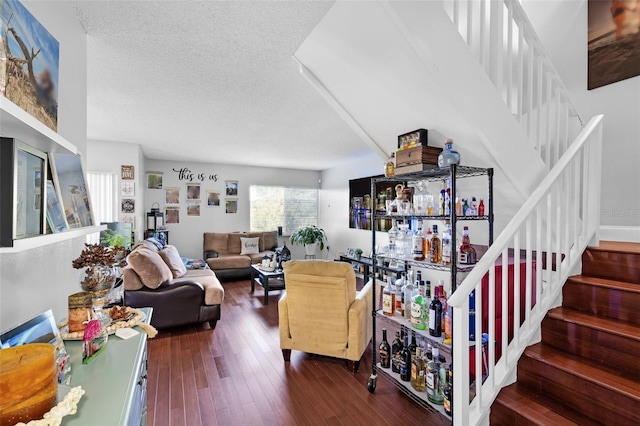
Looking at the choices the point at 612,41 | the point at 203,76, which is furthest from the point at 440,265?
the point at 203,76

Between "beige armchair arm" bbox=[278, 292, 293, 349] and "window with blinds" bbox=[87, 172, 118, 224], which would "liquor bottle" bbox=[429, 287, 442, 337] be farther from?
"window with blinds" bbox=[87, 172, 118, 224]

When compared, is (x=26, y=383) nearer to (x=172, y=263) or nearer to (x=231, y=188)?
(x=172, y=263)

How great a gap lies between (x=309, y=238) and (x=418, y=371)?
199 inches

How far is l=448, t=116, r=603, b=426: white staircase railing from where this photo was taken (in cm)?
152

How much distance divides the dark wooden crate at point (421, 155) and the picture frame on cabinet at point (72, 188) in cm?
199

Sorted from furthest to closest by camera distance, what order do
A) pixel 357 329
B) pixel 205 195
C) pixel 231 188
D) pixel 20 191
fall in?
pixel 231 188, pixel 205 195, pixel 357 329, pixel 20 191

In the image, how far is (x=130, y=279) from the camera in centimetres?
330

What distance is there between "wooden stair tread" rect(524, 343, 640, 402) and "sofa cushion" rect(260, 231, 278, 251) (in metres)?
5.79

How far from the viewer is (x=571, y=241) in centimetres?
209

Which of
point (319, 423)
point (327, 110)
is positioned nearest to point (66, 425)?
point (319, 423)

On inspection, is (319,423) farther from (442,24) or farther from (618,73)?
(618,73)

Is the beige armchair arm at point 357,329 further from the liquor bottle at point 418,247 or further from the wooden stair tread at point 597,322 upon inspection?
the wooden stair tread at point 597,322

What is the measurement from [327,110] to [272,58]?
121 cm

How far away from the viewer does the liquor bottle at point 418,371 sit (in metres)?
2.15
